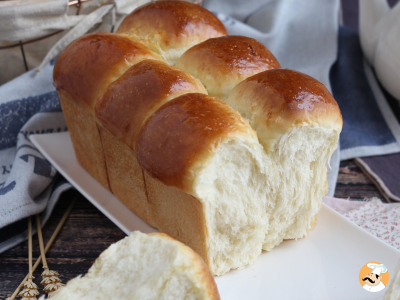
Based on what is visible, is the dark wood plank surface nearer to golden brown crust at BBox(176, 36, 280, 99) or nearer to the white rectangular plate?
the white rectangular plate

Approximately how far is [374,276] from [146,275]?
714 millimetres

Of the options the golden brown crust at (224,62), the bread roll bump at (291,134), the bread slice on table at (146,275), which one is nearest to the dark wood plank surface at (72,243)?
the bread slice on table at (146,275)

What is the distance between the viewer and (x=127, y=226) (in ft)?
5.03

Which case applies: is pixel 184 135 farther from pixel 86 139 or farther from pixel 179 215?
pixel 86 139

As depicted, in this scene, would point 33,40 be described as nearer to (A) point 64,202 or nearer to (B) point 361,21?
(A) point 64,202

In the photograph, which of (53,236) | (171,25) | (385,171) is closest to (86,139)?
(53,236)

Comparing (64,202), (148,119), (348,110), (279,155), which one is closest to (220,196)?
(279,155)

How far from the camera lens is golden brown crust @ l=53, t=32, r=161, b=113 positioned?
1563mm

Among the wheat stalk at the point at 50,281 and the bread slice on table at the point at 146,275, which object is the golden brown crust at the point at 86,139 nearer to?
the wheat stalk at the point at 50,281

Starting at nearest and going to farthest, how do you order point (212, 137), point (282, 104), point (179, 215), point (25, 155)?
point (212, 137)
point (282, 104)
point (179, 215)
point (25, 155)

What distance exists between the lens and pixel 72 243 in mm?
1548

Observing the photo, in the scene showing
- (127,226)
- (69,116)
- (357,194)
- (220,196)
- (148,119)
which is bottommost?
(357,194)

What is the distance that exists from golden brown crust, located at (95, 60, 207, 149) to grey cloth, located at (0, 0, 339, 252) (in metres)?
0.47

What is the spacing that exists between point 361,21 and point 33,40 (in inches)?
71.2
